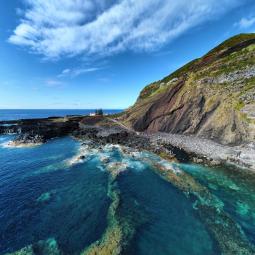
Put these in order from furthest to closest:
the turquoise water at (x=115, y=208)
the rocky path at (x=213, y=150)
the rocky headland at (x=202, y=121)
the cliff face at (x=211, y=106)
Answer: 1. the cliff face at (x=211, y=106)
2. the rocky headland at (x=202, y=121)
3. the rocky path at (x=213, y=150)
4. the turquoise water at (x=115, y=208)

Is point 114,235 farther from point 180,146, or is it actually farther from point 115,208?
point 180,146

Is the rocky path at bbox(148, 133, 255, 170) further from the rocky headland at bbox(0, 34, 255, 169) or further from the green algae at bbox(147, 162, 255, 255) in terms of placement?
the green algae at bbox(147, 162, 255, 255)

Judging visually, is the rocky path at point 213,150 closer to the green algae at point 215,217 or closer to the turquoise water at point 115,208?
the turquoise water at point 115,208

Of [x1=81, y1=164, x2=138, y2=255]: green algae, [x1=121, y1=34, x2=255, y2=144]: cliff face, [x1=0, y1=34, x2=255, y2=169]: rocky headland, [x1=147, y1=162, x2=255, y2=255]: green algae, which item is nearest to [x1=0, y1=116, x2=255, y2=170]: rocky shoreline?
[x1=0, y1=34, x2=255, y2=169]: rocky headland

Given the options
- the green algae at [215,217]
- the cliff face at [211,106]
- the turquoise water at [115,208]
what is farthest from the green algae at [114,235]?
the cliff face at [211,106]

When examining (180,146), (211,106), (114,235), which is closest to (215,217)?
(114,235)

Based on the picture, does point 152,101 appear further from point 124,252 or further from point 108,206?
point 124,252
